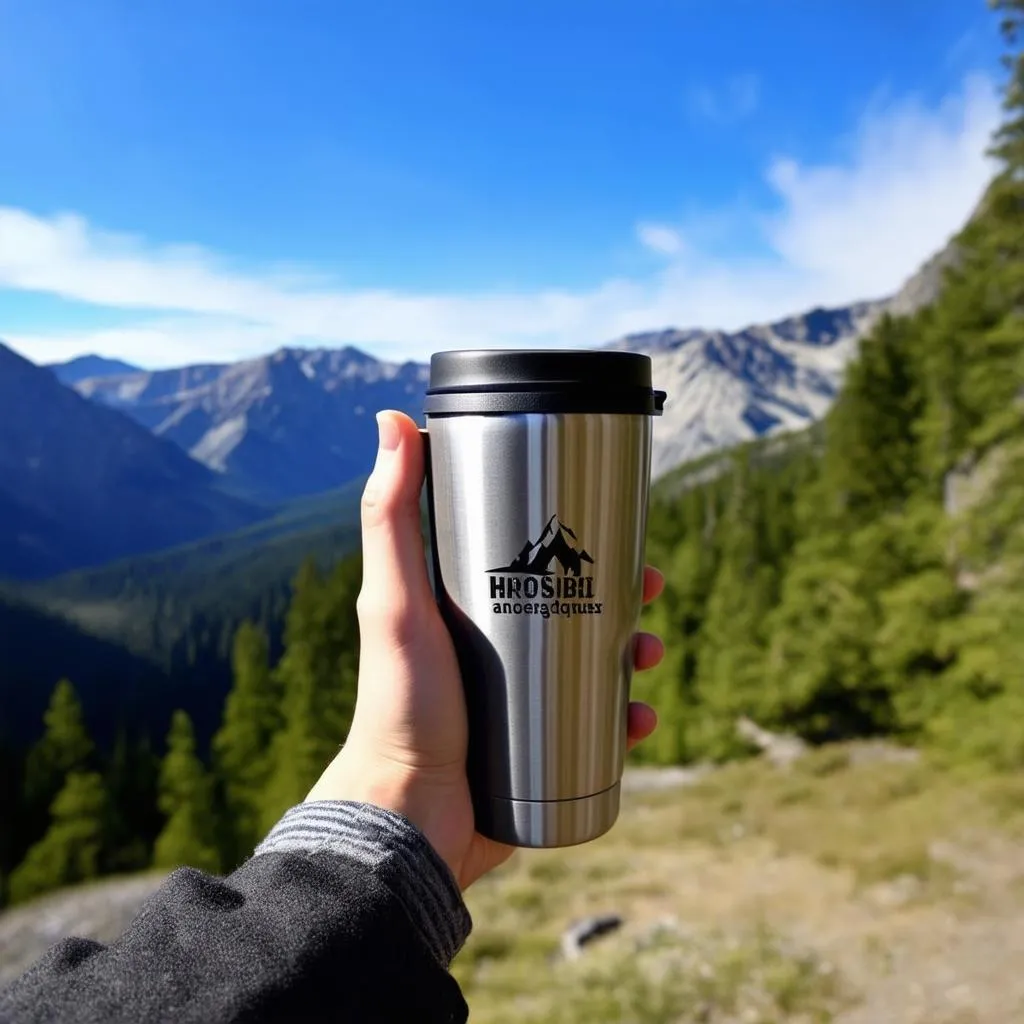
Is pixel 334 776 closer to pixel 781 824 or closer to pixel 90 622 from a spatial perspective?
pixel 781 824

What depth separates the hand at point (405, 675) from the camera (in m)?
2.25

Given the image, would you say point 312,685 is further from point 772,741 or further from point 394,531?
point 394,531

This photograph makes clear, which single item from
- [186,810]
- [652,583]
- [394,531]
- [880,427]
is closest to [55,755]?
[186,810]

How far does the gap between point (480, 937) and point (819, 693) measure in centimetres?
1712

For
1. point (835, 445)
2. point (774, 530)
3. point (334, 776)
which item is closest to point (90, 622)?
point (774, 530)

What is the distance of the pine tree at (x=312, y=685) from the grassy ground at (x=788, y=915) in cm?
1214

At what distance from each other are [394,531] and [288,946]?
1.17 metres

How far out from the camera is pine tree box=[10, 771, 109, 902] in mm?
29891

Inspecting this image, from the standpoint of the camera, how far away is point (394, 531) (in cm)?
231

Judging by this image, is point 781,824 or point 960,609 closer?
point 781,824

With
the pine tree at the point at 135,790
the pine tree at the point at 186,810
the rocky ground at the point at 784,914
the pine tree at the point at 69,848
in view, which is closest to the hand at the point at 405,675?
the rocky ground at the point at 784,914

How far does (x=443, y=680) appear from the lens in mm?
2324

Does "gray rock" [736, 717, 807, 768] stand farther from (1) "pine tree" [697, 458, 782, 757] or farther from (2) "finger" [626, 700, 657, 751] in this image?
(2) "finger" [626, 700, 657, 751]

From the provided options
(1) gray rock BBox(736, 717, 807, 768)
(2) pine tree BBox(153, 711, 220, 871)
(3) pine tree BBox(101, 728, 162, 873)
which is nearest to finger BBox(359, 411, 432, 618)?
(1) gray rock BBox(736, 717, 807, 768)
